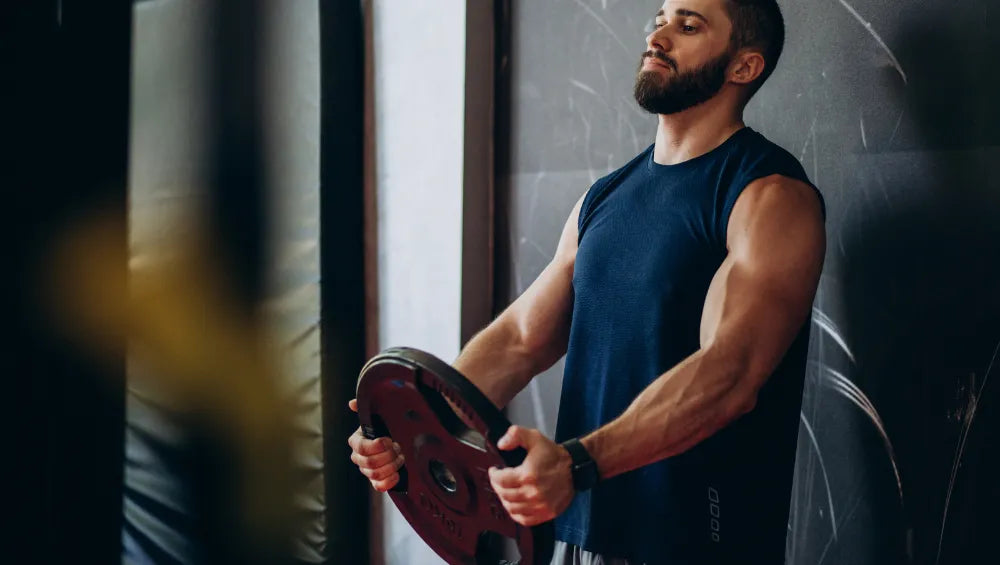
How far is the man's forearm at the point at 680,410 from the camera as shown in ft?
3.42

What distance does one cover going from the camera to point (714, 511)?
1188 mm

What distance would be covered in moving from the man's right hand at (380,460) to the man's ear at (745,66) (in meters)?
0.77

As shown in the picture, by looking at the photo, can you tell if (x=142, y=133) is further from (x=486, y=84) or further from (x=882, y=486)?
(x=882, y=486)

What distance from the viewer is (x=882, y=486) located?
4.42 ft

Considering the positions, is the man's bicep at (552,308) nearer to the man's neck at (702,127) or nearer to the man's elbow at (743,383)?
the man's neck at (702,127)

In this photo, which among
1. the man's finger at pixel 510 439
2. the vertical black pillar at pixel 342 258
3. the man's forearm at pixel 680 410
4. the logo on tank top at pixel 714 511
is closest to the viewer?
the man's finger at pixel 510 439

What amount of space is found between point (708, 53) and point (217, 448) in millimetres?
1616

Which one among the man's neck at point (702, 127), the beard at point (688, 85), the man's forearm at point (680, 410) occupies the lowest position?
the man's forearm at point (680, 410)

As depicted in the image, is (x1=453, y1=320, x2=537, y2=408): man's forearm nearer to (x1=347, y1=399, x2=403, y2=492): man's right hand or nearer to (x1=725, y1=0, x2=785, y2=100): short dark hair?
(x1=347, y1=399, x2=403, y2=492): man's right hand

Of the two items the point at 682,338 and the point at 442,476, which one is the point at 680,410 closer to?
the point at 682,338

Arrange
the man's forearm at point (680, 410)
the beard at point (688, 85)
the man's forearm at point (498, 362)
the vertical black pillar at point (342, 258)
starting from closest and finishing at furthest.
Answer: the man's forearm at point (680, 410)
the beard at point (688, 85)
the man's forearm at point (498, 362)
the vertical black pillar at point (342, 258)

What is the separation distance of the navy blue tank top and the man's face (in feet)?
0.32

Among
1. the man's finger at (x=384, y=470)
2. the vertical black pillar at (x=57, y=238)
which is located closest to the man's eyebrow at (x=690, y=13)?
the man's finger at (x=384, y=470)

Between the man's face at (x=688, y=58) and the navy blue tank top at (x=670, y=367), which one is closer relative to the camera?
the navy blue tank top at (x=670, y=367)
